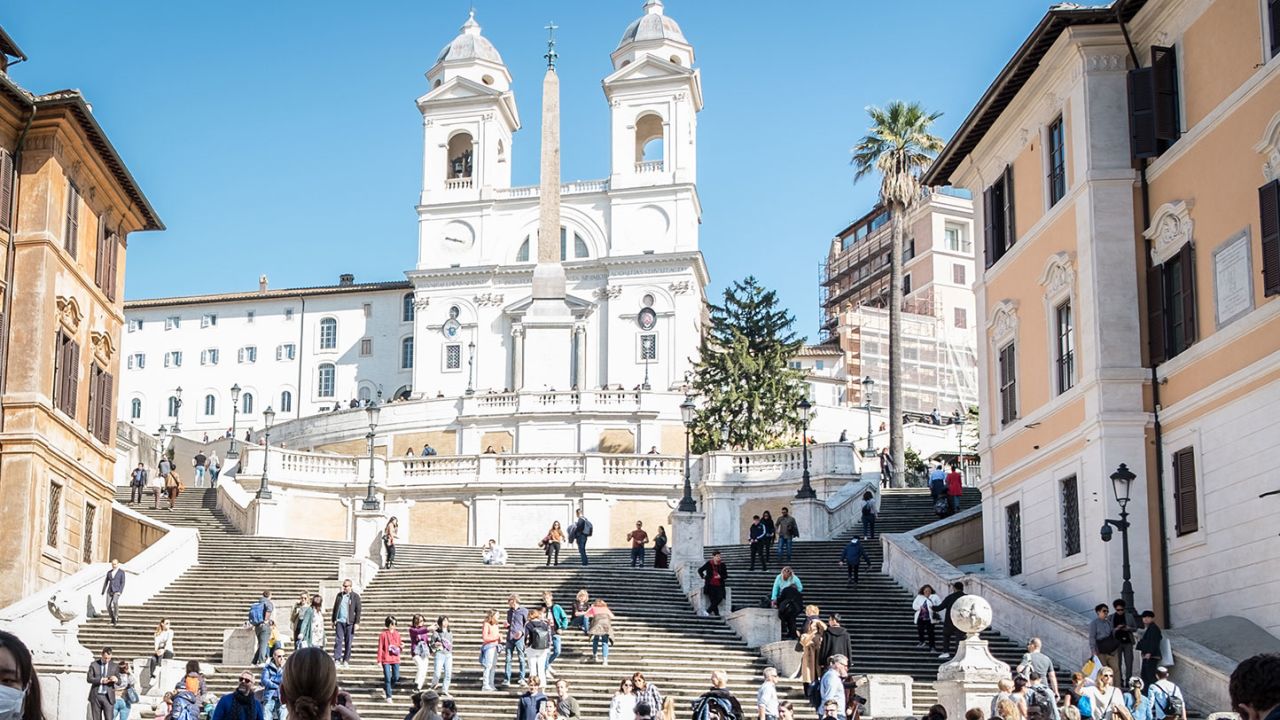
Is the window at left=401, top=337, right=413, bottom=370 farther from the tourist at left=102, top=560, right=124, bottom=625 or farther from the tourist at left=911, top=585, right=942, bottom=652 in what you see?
the tourist at left=911, top=585, right=942, bottom=652

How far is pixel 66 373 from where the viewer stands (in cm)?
3656

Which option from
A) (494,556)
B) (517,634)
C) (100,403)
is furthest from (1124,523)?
(100,403)

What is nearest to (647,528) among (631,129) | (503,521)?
(503,521)

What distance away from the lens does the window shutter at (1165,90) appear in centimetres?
2653

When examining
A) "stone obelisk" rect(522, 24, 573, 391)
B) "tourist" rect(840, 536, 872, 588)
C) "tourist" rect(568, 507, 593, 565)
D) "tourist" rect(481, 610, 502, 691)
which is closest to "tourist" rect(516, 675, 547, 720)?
"tourist" rect(481, 610, 502, 691)

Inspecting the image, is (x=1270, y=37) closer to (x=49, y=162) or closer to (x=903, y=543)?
(x=903, y=543)

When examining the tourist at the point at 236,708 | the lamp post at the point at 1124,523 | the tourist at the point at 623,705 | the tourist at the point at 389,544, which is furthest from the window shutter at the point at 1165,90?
the tourist at the point at 236,708

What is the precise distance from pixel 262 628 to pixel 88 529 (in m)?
11.7

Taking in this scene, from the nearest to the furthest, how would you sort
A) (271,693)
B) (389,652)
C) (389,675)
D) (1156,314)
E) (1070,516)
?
1. (271,693)
2. (389,652)
3. (389,675)
4. (1156,314)
5. (1070,516)

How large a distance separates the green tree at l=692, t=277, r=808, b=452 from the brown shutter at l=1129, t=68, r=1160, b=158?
3428 centimetres

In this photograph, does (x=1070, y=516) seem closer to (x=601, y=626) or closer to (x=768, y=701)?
(x=601, y=626)

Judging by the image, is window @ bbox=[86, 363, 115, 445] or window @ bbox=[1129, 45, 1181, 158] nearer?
window @ bbox=[1129, 45, 1181, 158]

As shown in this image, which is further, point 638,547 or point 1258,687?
point 638,547

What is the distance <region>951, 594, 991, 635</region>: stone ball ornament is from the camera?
21.2 m
